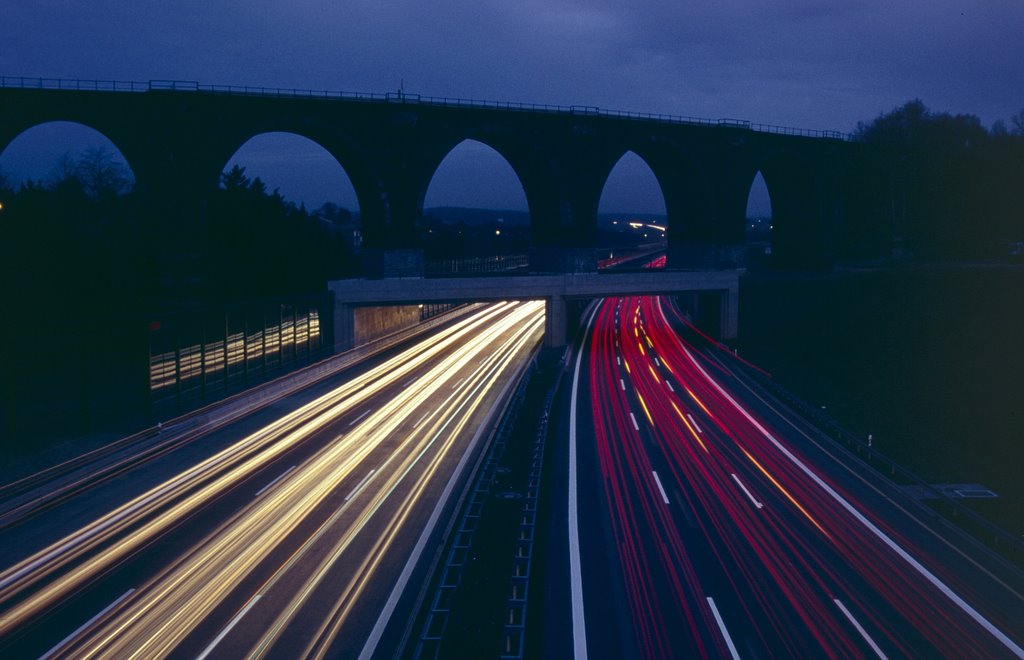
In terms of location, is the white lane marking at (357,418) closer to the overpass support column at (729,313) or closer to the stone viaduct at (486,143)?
the stone viaduct at (486,143)

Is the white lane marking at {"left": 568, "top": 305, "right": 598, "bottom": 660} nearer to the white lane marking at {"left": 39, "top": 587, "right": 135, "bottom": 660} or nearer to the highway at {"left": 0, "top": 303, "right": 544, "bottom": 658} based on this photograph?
the highway at {"left": 0, "top": 303, "right": 544, "bottom": 658}

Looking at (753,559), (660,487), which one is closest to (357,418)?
(660,487)

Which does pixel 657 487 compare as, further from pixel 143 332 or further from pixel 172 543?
pixel 143 332

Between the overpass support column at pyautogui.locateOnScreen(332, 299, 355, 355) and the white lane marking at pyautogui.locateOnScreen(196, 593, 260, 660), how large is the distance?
30.2 m

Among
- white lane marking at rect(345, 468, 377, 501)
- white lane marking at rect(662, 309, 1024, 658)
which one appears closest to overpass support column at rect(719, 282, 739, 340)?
white lane marking at rect(662, 309, 1024, 658)

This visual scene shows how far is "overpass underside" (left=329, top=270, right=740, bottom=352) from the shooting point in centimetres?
4428

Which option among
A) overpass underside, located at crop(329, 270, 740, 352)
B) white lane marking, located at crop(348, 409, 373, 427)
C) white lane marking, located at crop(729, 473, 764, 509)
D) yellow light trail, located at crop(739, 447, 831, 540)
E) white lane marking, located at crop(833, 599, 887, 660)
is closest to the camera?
white lane marking, located at crop(833, 599, 887, 660)

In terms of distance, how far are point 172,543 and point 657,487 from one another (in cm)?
1341

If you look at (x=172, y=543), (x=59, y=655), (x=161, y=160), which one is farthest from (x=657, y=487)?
(x=161, y=160)

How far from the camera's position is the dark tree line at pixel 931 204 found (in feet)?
258

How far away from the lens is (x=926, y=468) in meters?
26.4

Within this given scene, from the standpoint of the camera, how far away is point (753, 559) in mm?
16891

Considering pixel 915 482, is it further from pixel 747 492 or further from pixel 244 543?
pixel 244 543

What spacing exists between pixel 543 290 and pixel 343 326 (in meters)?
13.6
